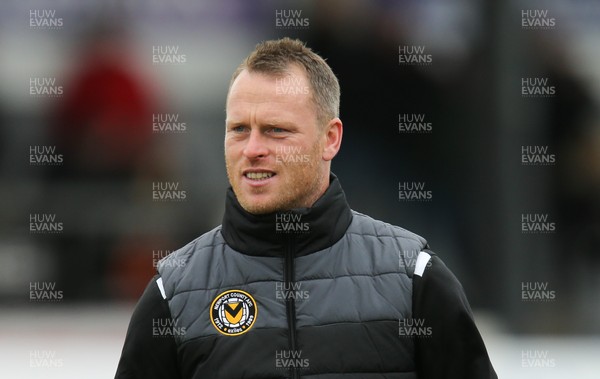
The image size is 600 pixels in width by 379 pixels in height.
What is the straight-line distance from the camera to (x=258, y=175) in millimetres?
2613

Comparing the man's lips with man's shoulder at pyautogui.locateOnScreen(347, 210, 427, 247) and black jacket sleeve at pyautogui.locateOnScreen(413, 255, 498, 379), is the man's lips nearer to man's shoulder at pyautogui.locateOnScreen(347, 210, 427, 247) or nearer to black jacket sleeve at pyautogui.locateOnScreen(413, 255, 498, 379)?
man's shoulder at pyautogui.locateOnScreen(347, 210, 427, 247)

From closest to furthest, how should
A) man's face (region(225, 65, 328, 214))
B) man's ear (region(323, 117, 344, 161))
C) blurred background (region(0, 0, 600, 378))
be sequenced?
man's face (region(225, 65, 328, 214)), man's ear (region(323, 117, 344, 161)), blurred background (region(0, 0, 600, 378))

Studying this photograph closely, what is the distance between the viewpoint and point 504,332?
6.08 m

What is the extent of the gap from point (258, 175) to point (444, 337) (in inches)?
25.0

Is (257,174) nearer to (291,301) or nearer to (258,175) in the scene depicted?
→ (258,175)

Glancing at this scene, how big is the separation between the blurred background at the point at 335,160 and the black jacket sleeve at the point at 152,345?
353 centimetres

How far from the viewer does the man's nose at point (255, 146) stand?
8.57 ft

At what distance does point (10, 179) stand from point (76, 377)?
4.20 ft

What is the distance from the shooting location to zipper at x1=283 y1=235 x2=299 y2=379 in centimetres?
252

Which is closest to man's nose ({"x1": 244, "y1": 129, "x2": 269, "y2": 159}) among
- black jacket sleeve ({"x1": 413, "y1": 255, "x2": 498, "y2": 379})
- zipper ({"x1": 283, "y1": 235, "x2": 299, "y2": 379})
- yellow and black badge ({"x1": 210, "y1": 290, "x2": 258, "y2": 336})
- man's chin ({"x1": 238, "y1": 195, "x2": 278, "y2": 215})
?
man's chin ({"x1": 238, "y1": 195, "x2": 278, "y2": 215})

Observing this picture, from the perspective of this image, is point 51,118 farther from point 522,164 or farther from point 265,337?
point 265,337

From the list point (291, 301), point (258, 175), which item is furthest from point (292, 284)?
point (258, 175)

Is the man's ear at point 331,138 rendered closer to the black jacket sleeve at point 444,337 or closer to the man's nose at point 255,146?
the man's nose at point 255,146

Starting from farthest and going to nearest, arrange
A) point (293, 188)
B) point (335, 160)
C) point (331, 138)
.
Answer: point (335, 160)
point (331, 138)
point (293, 188)
